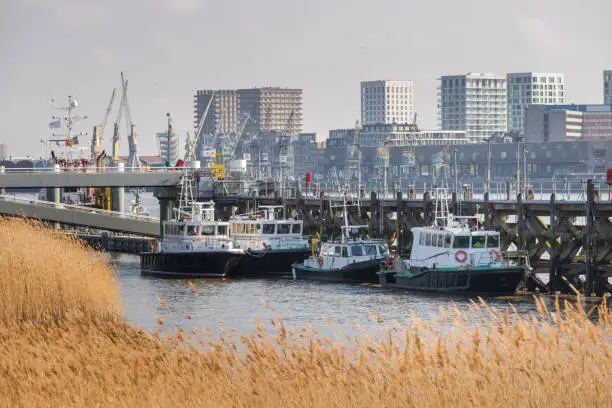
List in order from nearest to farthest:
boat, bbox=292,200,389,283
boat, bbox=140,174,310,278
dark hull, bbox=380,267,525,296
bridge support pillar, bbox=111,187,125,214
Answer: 1. dark hull, bbox=380,267,525,296
2. boat, bbox=292,200,389,283
3. boat, bbox=140,174,310,278
4. bridge support pillar, bbox=111,187,125,214

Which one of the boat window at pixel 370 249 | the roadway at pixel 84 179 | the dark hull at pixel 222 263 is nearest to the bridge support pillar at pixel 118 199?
the roadway at pixel 84 179

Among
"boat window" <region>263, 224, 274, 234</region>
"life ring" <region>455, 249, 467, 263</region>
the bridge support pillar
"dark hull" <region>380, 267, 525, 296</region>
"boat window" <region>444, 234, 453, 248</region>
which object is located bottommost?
"dark hull" <region>380, 267, 525, 296</region>

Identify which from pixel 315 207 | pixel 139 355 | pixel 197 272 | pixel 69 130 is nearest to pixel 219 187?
pixel 315 207

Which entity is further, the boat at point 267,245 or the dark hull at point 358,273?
the boat at point 267,245

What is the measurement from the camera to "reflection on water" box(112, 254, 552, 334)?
54.6m

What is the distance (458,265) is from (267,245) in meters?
23.0

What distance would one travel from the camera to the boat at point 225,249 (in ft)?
282

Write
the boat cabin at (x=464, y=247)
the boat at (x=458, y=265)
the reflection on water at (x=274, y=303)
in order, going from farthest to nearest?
the boat cabin at (x=464, y=247) < the boat at (x=458, y=265) < the reflection on water at (x=274, y=303)

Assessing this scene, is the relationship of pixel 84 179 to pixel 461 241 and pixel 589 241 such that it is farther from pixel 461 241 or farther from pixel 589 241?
pixel 589 241

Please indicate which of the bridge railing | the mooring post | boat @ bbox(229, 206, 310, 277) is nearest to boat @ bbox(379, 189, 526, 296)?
the mooring post

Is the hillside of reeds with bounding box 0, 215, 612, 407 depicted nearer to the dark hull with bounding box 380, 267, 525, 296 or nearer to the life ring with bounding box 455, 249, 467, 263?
the dark hull with bounding box 380, 267, 525, 296

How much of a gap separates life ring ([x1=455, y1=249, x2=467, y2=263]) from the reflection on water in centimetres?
260

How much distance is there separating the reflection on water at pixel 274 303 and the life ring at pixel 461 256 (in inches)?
102

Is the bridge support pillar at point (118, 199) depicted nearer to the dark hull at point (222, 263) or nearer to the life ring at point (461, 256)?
the dark hull at point (222, 263)
